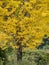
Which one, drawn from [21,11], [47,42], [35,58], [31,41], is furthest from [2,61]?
[47,42]

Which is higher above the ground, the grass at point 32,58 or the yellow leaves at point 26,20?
the yellow leaves at point 26,20

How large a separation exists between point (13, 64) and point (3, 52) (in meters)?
0.59

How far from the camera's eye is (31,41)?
285 inches

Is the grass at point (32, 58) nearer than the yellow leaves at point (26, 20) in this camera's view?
No

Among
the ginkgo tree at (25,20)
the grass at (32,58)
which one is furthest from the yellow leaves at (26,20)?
the grass at (32,58)

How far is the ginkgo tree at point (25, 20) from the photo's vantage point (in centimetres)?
660

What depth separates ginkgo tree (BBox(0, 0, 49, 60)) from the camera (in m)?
6.60

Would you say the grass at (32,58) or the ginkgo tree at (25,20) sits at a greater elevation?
the ginkgo tree at (25,20)

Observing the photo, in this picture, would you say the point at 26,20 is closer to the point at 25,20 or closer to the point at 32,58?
the point at 25,20

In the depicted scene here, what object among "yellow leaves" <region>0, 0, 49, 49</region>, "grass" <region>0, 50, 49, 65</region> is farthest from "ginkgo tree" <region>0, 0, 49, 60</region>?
"grass" <region>0, 50, 49, 65</region>

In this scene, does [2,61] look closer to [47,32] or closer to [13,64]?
[13,64]

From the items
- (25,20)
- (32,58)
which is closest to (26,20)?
(25,20)

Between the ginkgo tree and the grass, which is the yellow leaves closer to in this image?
the ginkgo tree

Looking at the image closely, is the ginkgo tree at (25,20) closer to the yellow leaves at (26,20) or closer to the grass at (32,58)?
the yellow leaves at (26,20)
